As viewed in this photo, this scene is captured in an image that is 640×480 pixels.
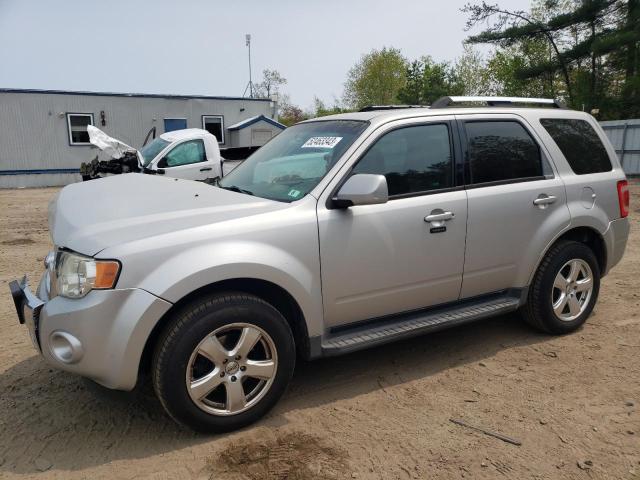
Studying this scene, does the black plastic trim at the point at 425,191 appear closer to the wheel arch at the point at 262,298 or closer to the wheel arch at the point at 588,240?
the wheel arch at the point at 262,298

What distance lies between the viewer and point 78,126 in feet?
69.2

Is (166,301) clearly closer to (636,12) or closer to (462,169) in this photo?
(462,169)

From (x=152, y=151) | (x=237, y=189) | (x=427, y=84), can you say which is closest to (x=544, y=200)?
(x=237, y=189)

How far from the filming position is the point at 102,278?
254 centimetres


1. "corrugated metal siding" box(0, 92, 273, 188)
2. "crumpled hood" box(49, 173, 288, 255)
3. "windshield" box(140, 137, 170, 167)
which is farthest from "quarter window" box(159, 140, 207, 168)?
"corrugated metal siding" box(0, 92, 273, 188)

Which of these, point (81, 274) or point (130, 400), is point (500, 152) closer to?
point (81, 274)

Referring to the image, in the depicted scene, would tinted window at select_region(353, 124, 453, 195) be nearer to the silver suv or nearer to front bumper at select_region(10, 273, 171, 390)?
the silver suv

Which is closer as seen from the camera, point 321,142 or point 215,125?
point 321,142

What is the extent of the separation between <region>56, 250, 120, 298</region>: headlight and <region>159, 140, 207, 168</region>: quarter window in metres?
8.31

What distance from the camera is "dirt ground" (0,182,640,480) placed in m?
2.62

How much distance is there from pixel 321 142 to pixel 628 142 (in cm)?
1796

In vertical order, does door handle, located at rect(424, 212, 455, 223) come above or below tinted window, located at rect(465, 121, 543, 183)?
below

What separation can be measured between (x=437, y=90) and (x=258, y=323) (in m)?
41.7

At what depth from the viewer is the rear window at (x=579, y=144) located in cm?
418
